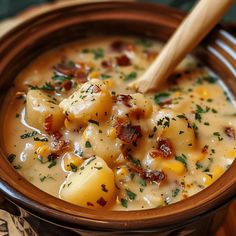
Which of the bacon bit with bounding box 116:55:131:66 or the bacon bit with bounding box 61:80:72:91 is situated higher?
the bacon bit with bounding box 116:55:131:66

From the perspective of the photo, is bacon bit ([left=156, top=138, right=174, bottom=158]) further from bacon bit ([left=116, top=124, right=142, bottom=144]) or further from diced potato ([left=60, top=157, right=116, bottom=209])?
diced potato ([left=60, top=157, right=116, bottom=209])

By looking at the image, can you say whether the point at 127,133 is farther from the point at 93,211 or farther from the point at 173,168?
the point at 93,211

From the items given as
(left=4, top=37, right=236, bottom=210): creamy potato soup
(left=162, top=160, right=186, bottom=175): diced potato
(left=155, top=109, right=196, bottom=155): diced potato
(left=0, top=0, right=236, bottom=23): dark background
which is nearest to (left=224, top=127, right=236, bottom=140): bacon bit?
(left=4, top=37, right=236, bottom=210): creamy potato soup

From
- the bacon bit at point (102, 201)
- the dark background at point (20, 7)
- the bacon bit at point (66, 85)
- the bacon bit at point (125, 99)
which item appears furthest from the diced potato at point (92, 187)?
the dark background at point (20, 7)

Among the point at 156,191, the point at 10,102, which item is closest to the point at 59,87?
the point at 10,102

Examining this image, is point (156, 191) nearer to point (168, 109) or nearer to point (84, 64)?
point (168, 109)

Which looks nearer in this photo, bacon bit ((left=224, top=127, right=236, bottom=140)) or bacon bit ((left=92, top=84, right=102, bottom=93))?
bacon bit ((left=92, top=84, right=102, bottom=93))

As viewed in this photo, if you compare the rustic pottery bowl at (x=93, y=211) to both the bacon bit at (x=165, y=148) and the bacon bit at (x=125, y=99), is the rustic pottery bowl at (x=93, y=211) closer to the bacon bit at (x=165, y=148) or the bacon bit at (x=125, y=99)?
the bacon bit at (x=165, y=148)

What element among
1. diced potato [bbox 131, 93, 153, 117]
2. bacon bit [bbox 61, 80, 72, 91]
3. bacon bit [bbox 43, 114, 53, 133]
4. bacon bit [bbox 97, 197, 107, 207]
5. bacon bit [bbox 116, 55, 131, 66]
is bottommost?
bacon bit [bbox 97, 197, 107, 207]
